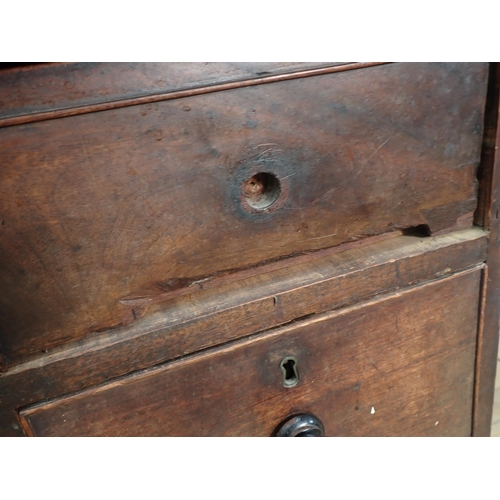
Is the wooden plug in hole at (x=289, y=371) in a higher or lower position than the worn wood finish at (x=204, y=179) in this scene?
lower

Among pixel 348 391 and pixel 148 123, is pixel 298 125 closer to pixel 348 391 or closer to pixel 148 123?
pixel 148 123

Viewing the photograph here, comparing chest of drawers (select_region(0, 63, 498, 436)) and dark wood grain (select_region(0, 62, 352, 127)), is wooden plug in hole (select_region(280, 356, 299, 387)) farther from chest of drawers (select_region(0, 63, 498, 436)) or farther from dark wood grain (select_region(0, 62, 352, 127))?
dark wood grain (select_region(0, 62, 352, 127))

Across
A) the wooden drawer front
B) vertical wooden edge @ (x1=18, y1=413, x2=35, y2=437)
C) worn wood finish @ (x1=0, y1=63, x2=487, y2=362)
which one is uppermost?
worn wood finish @ (x1=0, y1=63, x2=487, y2=362)

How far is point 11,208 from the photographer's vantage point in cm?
57

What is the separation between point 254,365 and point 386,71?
478 millimetres

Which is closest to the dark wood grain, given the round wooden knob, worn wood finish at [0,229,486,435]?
worn wood finish at [0,229,486,435]

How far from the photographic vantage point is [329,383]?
2.73 ft

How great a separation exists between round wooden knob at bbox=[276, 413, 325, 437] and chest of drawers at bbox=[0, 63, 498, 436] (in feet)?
0.04

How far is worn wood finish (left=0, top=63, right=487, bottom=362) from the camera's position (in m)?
0.59

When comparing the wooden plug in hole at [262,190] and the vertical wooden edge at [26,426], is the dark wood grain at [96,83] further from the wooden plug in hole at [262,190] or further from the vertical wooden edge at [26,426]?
the vertical wooden edge at [26,426]

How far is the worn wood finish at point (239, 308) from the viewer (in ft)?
2.15

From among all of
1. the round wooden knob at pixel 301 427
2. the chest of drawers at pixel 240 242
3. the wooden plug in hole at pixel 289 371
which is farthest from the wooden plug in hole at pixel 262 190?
the round wooden knob at pixel 301 427

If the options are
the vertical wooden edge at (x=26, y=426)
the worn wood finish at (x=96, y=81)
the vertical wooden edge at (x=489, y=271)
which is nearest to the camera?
the worn wood finish at (x=96, y=81)

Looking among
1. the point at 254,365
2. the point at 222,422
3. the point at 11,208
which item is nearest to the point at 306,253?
the point at 254,365
